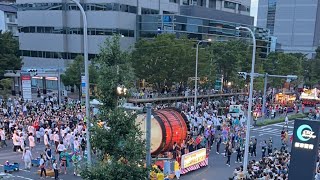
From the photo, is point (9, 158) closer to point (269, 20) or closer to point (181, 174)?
point (181, 174)

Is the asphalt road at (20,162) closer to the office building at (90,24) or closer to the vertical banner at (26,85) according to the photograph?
the vertical banner at (26,85)

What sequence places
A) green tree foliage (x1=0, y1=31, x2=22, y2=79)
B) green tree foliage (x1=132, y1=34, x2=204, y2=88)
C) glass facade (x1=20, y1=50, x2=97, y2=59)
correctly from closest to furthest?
green tree foliage (x1=132, y1=34, x2=204, y2=88) → green tree foliage (x1=0, y1=31, x2=22, y2=79) → glass facade (x1=20, y1=50, x2=97, y2=59)

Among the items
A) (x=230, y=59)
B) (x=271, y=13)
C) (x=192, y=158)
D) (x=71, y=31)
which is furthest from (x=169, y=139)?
(x=271, y=13)

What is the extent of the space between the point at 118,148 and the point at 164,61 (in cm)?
3615

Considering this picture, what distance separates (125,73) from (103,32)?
1863 inches

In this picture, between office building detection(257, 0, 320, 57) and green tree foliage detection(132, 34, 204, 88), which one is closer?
green tree foliage detection(132, 34, 204, 88)

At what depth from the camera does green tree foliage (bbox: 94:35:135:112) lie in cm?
919

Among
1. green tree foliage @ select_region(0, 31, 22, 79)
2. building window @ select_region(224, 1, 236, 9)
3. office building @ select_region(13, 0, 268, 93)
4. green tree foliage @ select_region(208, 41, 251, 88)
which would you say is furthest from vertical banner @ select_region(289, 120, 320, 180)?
building window @ select_region(224, 1, 236, 9)

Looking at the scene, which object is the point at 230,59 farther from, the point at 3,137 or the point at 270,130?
the point at 3,137

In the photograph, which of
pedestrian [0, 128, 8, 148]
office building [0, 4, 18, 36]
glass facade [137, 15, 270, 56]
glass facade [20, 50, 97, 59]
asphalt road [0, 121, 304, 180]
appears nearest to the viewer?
asphalt road [0, 121, 304, 180]

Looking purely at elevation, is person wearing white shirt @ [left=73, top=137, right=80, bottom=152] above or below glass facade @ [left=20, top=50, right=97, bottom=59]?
below

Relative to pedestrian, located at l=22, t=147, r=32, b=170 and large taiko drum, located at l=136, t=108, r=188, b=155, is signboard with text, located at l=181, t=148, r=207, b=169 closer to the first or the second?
large taiko drum, located at l=136, t=108, r=188, b=155

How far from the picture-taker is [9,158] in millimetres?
23328

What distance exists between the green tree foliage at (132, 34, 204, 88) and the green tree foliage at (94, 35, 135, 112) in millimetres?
→ 35260
